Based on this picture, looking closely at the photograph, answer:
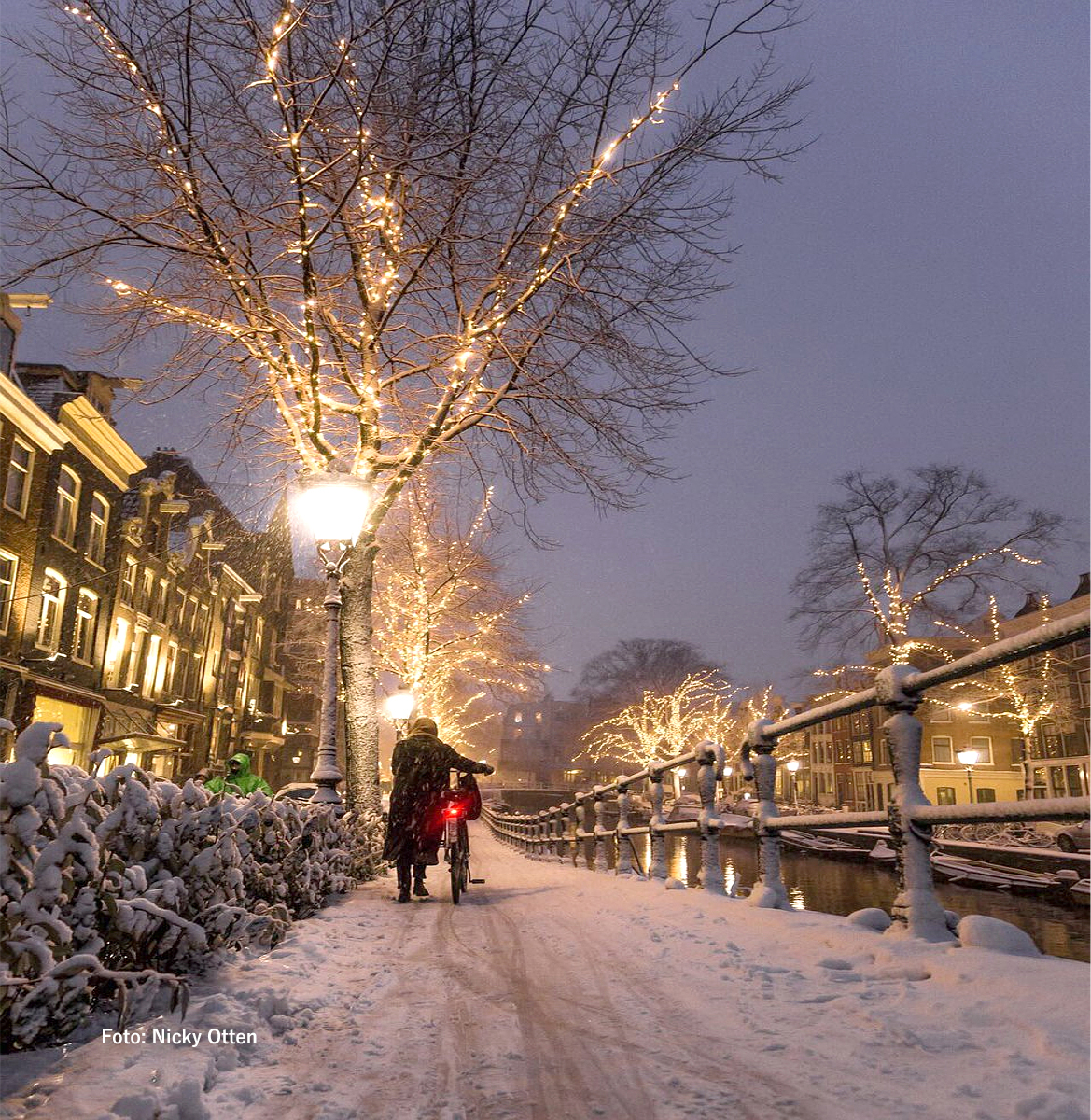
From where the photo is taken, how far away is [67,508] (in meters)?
21.8

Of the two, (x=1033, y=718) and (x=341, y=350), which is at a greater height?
(x=341, y=350)

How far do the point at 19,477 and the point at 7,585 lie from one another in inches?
104

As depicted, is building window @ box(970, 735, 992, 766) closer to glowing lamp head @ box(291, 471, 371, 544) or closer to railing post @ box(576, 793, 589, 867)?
railing post @ box(576, 793, 589, 867)

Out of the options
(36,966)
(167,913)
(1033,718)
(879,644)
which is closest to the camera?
(36,966)

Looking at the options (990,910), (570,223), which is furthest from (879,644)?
(570,223)

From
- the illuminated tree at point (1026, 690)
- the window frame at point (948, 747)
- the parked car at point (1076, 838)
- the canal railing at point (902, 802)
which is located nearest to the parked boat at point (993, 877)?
the parked car at point (1076, 838)

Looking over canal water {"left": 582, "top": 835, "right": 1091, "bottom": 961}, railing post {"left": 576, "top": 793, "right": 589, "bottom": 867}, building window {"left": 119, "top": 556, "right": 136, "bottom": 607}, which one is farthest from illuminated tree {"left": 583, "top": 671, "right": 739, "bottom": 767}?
railing post {"left": 576, "top": 793, "right": 589, "bottom": 867}

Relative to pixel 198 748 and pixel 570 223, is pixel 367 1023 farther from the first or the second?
pixel 198 748

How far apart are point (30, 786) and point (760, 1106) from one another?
215 centimetres

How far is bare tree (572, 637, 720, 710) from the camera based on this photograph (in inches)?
2469

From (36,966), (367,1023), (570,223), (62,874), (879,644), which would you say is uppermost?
(570,223)

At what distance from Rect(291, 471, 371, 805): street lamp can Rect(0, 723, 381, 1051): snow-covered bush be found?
13.0ft

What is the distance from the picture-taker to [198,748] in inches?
1344

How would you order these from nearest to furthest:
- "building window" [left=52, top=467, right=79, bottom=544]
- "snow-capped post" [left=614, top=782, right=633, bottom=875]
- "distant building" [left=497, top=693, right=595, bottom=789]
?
"snow-capped post" [left=614, top=782, right=633, bottom=875], "building window" [left=52, top=467, right=79, bottom=544], "distant building" [left=497, top=693, right=595, bottom=789]
